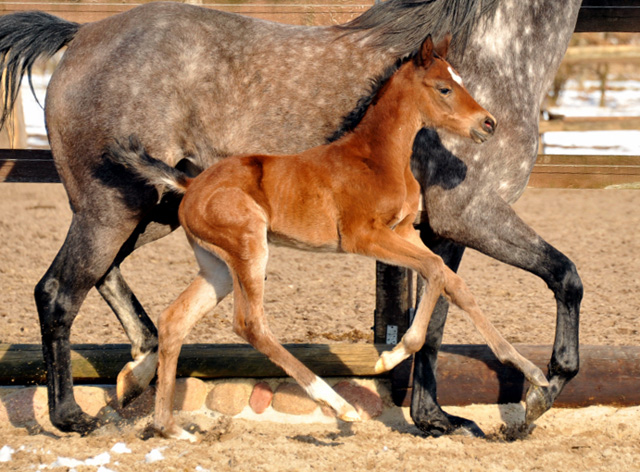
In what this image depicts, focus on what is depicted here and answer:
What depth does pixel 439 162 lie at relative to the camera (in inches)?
142

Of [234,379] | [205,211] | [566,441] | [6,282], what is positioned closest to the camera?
[205,211]

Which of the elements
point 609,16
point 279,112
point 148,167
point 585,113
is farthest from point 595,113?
point 148,167

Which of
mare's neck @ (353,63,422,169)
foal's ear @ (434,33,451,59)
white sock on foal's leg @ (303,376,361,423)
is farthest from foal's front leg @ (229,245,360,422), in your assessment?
foal's ear @ (434,33,451,59)

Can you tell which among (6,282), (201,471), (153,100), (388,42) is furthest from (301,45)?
(6,282)

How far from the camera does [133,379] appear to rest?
384 centimetres

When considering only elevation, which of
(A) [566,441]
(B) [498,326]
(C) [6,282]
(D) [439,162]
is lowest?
(C) [6,282]

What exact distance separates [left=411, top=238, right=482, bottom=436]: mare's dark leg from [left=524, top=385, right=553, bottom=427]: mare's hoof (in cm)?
29

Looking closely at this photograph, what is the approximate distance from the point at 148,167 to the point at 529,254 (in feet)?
5.48

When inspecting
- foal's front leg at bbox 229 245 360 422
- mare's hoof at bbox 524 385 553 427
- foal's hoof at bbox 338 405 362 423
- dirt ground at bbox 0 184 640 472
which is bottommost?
dirt ground at bbox 0 184 640 472

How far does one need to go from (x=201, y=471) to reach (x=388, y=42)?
2.05 meters

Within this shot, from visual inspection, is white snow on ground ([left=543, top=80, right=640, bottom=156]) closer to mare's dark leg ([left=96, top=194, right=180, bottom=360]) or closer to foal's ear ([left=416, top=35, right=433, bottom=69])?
mare's dark leg ([left=96, top=194, right=180, bottom=360])

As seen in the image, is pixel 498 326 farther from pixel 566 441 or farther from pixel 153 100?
pixel 153 100

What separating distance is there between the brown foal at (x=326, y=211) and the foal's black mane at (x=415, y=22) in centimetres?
23

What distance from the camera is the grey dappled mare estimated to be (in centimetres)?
355
